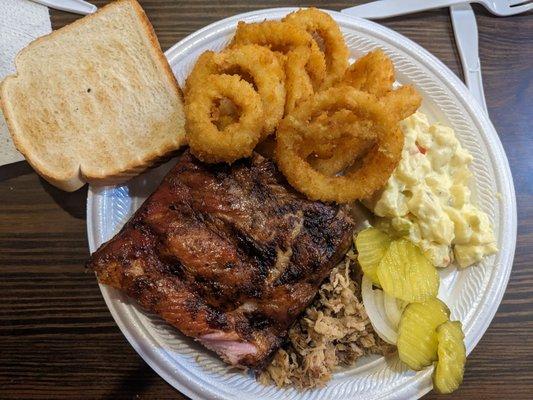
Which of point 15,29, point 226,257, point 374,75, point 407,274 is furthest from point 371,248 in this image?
point 15,29

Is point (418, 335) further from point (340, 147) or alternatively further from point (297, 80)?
point (297, 80)

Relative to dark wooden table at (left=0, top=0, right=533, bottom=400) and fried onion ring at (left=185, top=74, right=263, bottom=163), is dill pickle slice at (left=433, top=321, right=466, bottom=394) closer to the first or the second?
dark wooden table at (left=0, top=0, right=533, bottom=400)

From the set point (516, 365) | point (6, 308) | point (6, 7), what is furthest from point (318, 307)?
point (6, 7)

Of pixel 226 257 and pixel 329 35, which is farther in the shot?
pixel 329 35

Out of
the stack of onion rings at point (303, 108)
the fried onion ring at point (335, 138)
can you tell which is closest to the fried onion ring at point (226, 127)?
the stack of onion rings at point (303, 108)

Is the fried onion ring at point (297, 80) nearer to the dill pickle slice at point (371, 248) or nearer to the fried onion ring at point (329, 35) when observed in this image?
the fried onion ring at point (329, 35)

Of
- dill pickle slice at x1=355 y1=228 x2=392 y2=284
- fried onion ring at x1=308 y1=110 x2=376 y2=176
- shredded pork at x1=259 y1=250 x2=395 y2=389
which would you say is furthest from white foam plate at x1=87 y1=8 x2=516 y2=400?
fried onion ring at x1=308 y1=110 x2=376 y2=176
